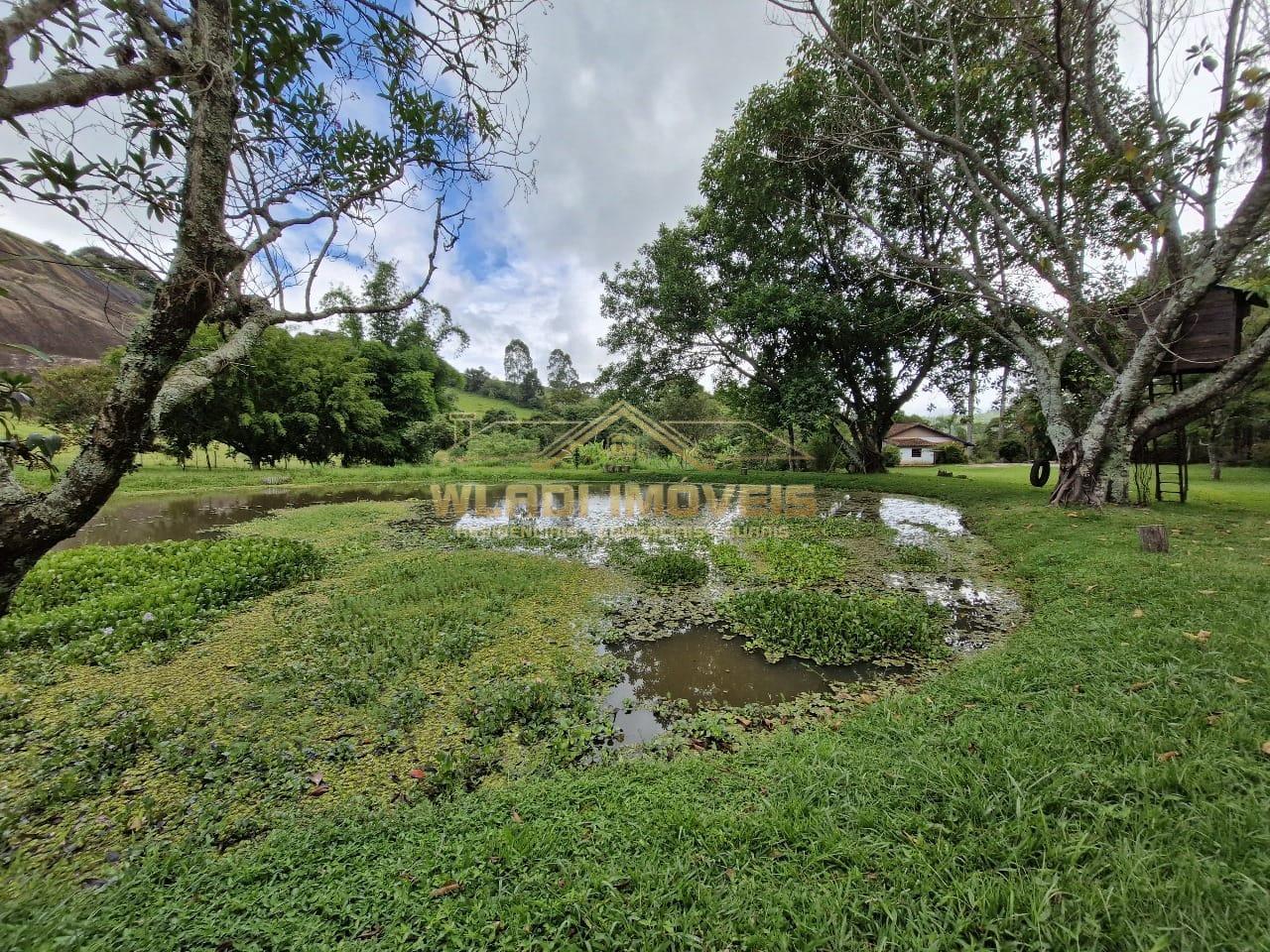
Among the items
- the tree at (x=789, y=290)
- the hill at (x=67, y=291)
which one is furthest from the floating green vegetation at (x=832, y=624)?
the tree at (x=789, y=290)

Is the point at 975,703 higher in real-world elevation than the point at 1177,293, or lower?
lower

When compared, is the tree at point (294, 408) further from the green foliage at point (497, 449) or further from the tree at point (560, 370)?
the tree at point (560, 370)

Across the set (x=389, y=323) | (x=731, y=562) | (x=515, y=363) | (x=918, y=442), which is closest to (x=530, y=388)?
(x=515, y=363)

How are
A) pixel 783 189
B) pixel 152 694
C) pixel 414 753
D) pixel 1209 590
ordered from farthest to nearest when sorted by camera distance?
pixel 783 189 → pixel 1209 590 → pixel 152 694 → pixel 414 753

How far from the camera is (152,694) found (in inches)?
109

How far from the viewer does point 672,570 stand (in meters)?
5.18

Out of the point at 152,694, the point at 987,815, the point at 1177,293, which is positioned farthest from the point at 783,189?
the point at 152,694

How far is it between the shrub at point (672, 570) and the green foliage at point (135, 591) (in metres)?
3.83

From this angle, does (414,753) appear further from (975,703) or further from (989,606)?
(989,606)

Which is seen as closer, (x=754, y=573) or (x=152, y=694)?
(x=152, y=694)

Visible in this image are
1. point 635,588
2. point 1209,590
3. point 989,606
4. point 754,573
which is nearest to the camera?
point 1209,590

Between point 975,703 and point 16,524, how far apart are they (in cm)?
387

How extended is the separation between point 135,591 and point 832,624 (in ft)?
19.6

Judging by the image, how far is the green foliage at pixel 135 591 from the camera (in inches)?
129
